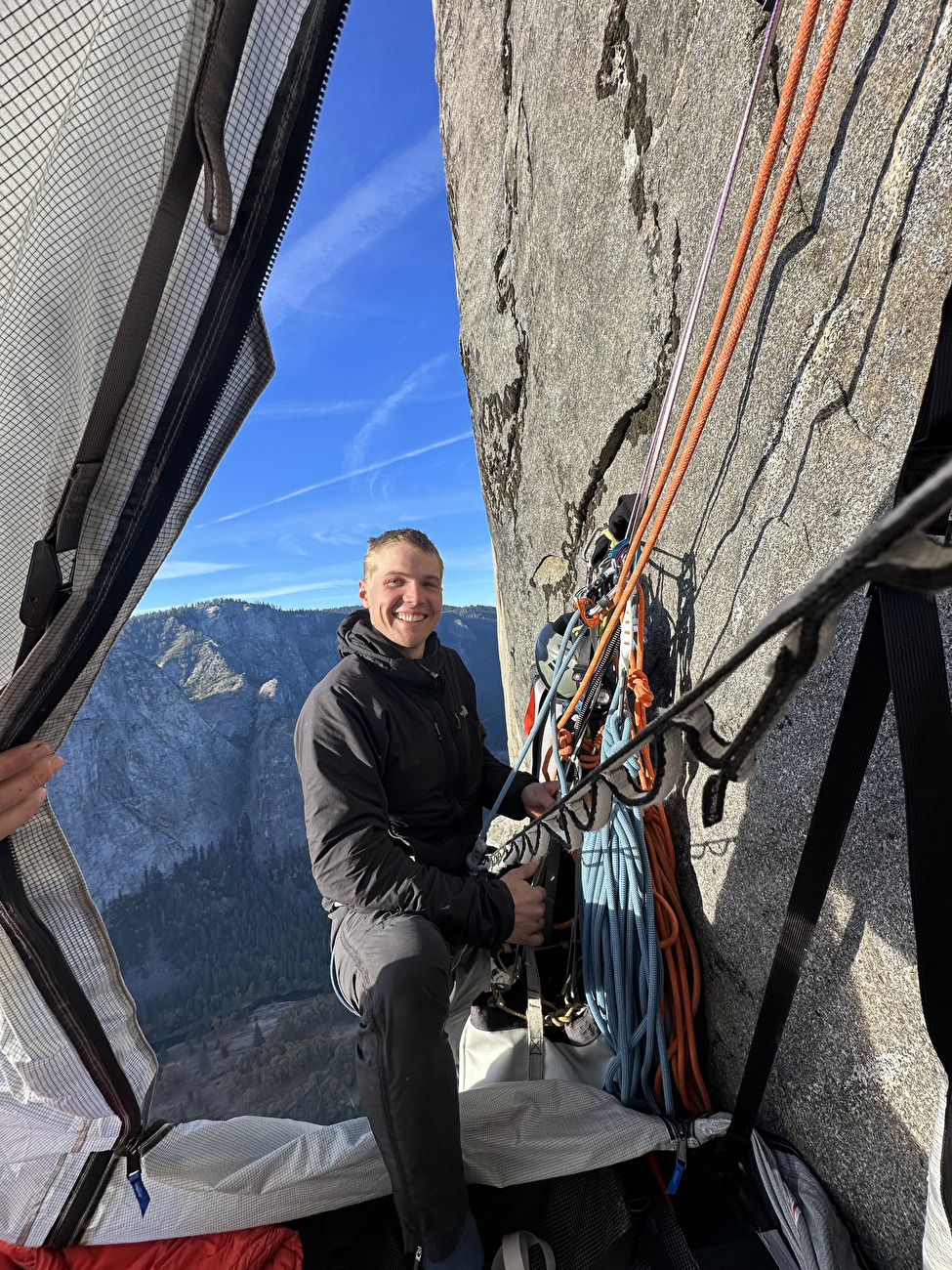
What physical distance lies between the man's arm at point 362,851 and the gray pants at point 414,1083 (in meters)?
0.13

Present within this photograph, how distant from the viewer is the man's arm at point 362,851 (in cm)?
162

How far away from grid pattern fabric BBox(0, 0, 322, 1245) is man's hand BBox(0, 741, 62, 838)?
83mm

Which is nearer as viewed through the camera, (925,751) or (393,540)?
(925,751)

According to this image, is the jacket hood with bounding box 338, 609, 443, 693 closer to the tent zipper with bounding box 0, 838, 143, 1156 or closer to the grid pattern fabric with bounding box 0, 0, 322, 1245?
the grid pattern fabric with bounding box 0, 0, 322, 1245

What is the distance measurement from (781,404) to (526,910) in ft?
5.11

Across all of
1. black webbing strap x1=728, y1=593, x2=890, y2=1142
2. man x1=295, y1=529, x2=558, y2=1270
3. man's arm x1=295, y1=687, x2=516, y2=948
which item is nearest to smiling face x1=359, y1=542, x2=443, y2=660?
man x1=295, y1=529, x2=558, y2=1270

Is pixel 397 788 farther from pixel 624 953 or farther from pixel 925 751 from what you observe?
pixel 925 751

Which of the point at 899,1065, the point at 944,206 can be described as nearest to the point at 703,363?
the point at 944,206

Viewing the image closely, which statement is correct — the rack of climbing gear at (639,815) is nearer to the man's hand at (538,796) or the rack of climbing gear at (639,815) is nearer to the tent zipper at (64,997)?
Result: the man's hand at (538,796)

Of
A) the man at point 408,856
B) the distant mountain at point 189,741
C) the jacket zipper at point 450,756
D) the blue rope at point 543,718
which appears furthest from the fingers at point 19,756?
the distant mountain at point 189,741

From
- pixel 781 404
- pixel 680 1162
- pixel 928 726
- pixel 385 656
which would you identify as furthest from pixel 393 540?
pixel 680 1162

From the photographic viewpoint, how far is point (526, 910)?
183cm

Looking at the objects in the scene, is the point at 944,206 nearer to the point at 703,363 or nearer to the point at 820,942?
the point at 703,363

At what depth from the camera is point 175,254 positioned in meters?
0.77
